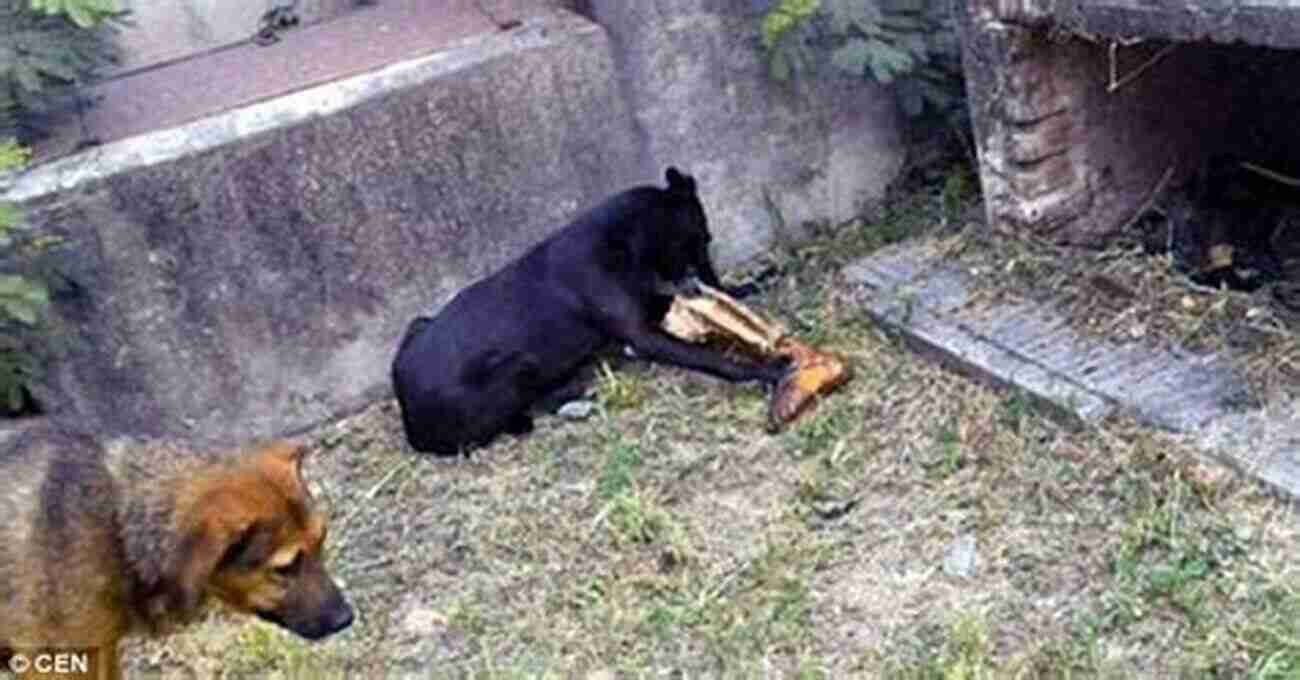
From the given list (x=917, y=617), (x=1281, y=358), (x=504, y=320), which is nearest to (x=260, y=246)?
(x=504, y=320)

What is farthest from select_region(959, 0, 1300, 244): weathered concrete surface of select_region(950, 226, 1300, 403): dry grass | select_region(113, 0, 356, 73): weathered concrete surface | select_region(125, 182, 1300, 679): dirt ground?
select_region(113, 0, 356, 73): weathered concrete surface

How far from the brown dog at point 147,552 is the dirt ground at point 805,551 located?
73cm

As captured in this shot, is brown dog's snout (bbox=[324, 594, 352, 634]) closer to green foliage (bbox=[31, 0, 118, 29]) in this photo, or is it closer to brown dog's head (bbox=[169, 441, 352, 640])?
brown dog's head (bbox=[169, 441, 352, 640])

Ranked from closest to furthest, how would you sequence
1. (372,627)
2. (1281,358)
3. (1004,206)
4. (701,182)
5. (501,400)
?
1. (372,627)
2. (1281,358)
3. (501,400)
4. (1004,206)
5. (701,182)

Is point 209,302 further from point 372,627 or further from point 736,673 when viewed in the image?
point 736,673

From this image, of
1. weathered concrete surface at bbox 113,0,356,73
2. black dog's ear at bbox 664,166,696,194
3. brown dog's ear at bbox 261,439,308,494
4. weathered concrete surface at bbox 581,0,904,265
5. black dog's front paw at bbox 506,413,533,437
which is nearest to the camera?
brown dog's ear at bbox 261,439,308,494

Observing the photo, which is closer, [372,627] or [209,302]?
[372,627]

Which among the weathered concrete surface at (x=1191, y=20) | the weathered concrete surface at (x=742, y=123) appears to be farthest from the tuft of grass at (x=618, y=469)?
the weathered concrete surface at (x=1191, y=20)

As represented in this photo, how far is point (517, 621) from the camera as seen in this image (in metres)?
4.38

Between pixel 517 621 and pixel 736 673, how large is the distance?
640 mm

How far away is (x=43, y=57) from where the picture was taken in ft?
17.5

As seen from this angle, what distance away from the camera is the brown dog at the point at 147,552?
3455 millimetres

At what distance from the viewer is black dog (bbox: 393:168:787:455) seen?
207 inches

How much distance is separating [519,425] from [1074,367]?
161 cm
